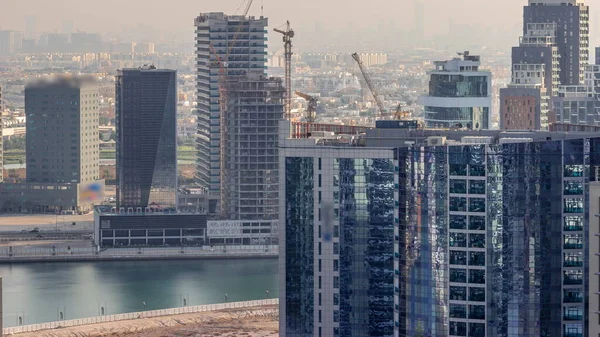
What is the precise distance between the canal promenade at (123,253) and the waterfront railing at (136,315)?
780 cm

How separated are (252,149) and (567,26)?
1285 cm

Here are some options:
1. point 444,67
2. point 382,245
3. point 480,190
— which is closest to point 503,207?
point 480,190

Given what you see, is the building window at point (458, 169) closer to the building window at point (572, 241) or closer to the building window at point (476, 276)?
the building window at point (476, 276)

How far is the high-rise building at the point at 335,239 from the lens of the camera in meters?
25.2

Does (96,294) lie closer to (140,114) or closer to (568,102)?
(140,114)

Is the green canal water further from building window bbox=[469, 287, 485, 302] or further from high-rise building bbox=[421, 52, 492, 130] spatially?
building window bbox=[469, 287, 485, 302]

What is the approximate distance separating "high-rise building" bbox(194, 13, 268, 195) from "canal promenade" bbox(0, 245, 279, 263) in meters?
4.53

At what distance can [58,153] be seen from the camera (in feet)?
176

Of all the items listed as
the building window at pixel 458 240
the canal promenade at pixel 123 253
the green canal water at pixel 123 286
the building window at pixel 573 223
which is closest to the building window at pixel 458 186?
the building window at pixel 458 240

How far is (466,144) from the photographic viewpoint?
72.2 ft

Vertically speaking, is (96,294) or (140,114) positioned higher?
(140,114)

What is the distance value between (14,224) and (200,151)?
5.69 meters

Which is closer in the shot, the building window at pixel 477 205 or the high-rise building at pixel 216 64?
the building window at pixel 477 205

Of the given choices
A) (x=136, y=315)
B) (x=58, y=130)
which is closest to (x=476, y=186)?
(x=136, y=315)
